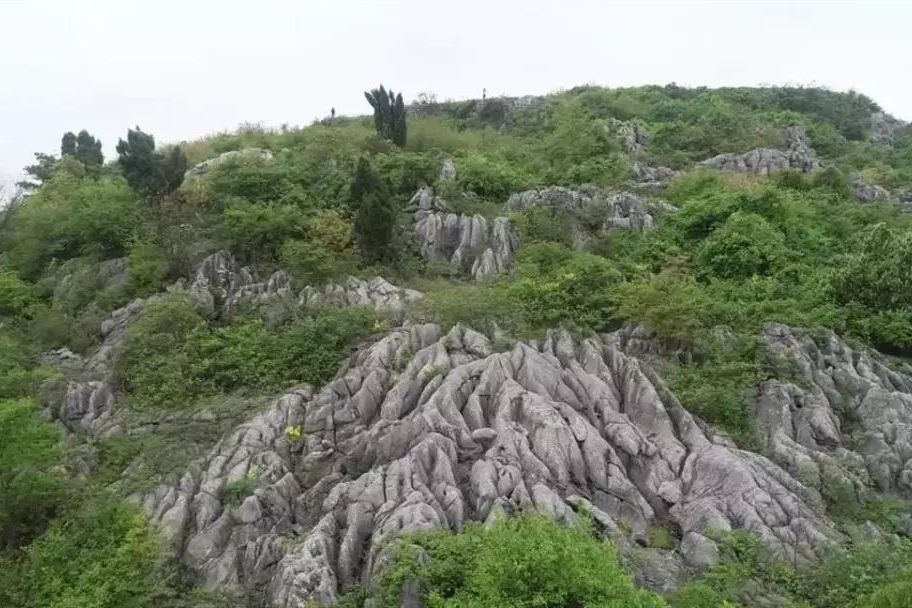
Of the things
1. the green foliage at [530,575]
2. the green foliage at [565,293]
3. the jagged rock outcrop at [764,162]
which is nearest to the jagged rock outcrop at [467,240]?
the green foliage at [565,293]

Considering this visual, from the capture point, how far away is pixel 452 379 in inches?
675

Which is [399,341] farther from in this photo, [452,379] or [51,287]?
[51,287]

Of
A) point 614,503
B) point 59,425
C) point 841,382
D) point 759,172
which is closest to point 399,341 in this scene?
point 614,503

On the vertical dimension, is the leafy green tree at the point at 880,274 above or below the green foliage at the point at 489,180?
below

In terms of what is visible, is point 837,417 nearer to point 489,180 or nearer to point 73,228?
point 489,180

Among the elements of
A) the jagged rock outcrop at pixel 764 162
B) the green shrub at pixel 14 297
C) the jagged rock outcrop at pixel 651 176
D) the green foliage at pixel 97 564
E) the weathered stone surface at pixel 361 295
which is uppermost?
the jagged rock outcrop at pixel 764 162

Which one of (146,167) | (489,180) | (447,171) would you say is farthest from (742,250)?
(146,167)

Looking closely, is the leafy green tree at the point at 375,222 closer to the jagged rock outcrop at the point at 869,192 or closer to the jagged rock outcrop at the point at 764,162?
the jagged rock outcrop at the point at 764,162

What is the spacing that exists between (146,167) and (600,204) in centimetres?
1830

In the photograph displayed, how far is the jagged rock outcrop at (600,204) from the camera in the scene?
91.7ft

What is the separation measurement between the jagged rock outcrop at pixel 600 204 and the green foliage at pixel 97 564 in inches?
745

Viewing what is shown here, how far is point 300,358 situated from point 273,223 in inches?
276

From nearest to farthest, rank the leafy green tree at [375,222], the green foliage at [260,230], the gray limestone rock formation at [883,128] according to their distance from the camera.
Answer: the leafy green tree at [375,222]
the green foliage at [260,230]
the gray limestone rock formation at [883,128]

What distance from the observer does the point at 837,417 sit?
17.9 meters
